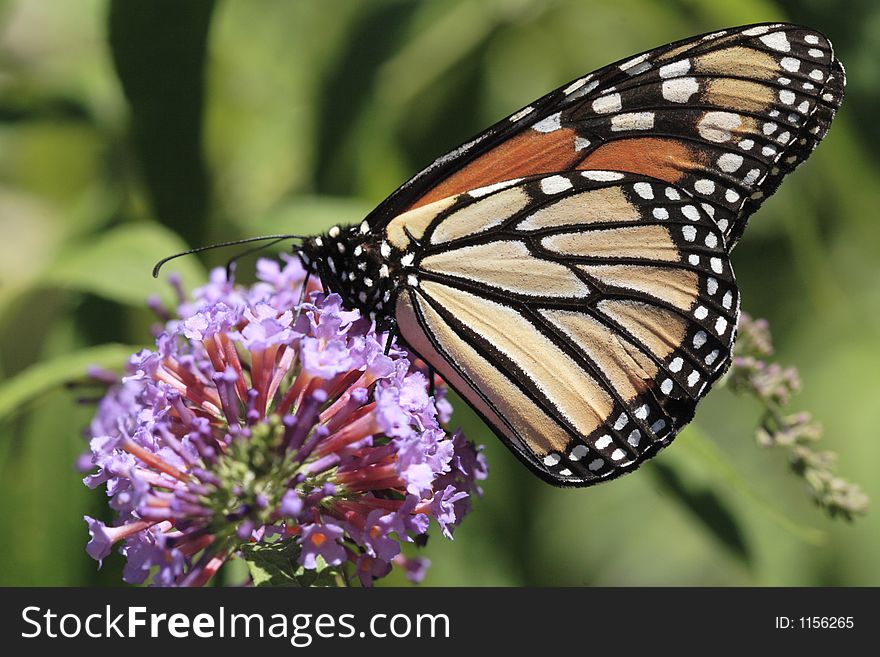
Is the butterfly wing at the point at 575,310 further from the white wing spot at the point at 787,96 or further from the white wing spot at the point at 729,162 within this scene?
the white wing spot at the point at 787,96

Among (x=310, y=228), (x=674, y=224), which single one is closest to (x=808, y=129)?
(x=674, y=224)

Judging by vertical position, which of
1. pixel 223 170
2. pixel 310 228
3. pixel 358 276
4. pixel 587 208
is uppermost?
pixel 223 170

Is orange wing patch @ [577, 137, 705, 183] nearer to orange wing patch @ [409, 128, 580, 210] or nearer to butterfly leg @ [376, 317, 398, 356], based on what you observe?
orange wing patch @ [409, 128, 580, 210]

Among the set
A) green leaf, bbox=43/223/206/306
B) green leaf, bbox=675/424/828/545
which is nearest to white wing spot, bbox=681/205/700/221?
green leaf, bbox=675/424/828/545

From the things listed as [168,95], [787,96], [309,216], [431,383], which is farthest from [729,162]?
[168,95]

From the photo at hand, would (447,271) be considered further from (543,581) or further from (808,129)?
(543,581)

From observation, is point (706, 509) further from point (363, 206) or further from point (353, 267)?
point (363, 206)
